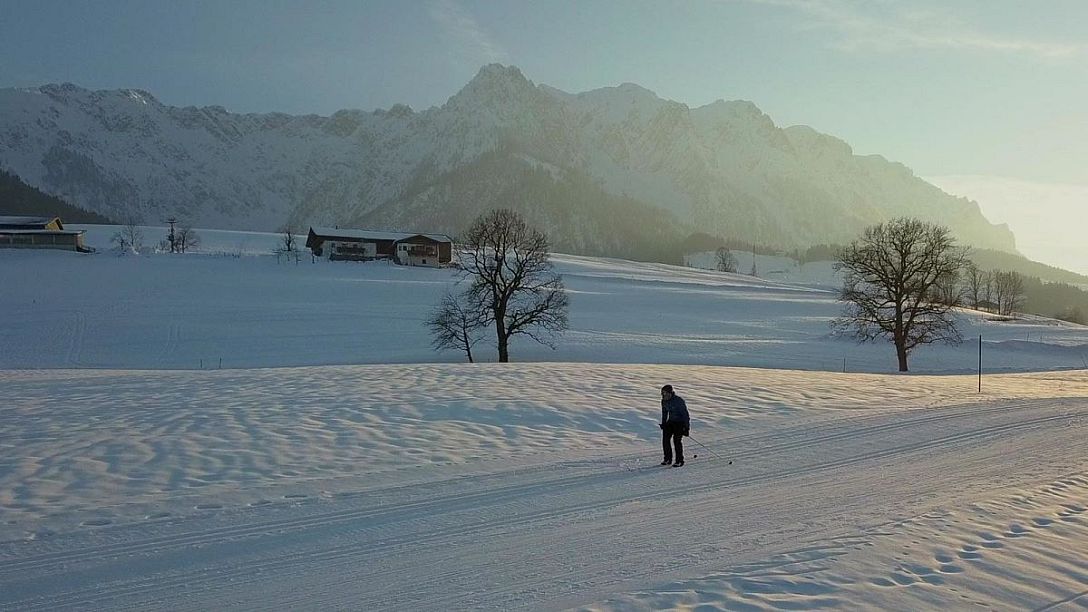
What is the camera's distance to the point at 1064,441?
15.3 meters

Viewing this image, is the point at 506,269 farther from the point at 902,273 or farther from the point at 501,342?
the point at 902,273

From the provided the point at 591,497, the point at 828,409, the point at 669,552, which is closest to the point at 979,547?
the point at 669,552

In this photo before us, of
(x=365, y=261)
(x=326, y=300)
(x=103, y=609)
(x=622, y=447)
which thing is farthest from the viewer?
(x=365, y=261)

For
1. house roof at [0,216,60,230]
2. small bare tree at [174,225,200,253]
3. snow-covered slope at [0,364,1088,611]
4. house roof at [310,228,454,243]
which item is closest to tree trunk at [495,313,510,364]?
snow-covered slope at [0,364,1088,611]

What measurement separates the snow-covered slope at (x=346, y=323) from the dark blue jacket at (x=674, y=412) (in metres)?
28.6

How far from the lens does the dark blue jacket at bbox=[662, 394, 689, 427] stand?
537 inches

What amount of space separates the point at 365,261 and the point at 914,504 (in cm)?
9725

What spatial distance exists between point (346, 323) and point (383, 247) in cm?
6052

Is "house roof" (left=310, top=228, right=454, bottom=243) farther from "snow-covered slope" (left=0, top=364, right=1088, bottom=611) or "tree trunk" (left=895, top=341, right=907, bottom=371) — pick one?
Result: "snow-covered slope" (left=0, top=364, right=1088, bottom=611)

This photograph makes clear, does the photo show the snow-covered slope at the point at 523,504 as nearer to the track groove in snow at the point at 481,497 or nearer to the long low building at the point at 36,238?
the track groove in snow at the point at 481,497

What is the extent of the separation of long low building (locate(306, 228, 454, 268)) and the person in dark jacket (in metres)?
91.6

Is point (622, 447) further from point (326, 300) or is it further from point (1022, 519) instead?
point (326, 300)

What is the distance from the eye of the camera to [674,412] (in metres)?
13.7

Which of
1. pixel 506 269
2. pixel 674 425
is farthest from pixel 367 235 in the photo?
pixel 674 425
